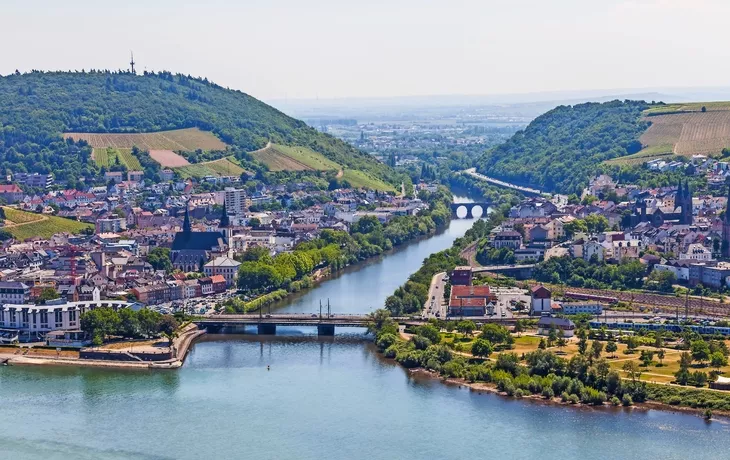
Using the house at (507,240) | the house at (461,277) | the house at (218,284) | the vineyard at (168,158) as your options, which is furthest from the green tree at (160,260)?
the vineyard at (168,158)

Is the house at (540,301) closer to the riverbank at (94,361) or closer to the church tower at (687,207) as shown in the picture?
the riverbank at (94,361)

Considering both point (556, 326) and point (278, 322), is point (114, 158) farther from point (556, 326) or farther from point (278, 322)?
point (556, 326)

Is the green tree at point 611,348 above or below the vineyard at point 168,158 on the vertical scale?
below

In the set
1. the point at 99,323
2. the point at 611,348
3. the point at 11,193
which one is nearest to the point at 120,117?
the point at 11,193

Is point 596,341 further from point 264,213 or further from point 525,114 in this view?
point 525,114

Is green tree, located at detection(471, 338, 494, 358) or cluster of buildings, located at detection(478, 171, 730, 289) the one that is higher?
cluster of buildings, located at detection(478, 171, 730, 289)

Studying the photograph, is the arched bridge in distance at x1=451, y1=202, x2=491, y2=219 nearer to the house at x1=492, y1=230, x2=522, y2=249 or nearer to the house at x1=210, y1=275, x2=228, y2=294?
the house at x1=492, y1=230, x2=522, y2=249

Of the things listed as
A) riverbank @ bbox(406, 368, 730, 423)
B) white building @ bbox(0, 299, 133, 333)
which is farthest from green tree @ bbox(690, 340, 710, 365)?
white building @ bbox(0, 299, 133, 333)

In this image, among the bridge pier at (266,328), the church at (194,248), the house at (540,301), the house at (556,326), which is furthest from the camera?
the church at (194,248)
